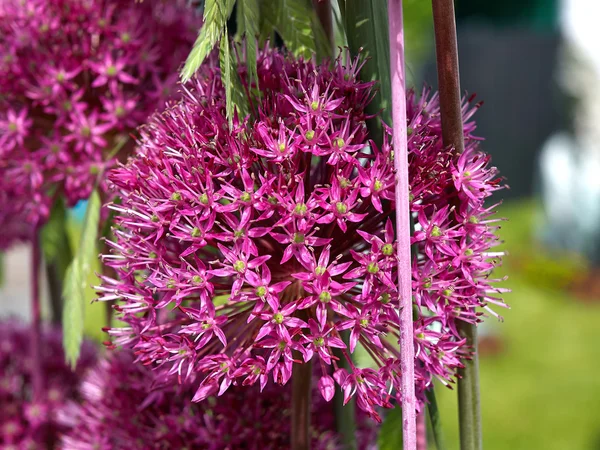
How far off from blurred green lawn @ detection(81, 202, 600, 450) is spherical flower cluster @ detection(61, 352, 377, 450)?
1.55m

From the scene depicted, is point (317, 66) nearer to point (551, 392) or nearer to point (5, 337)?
point (5, 337)

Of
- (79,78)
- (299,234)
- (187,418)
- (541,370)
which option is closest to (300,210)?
(299,234)

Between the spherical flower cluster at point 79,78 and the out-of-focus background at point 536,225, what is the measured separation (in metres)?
0.20

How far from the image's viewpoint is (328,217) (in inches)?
19.0

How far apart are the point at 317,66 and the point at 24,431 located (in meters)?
0.63

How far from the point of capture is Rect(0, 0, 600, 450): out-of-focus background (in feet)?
10.5

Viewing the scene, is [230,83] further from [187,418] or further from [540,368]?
[540,368]

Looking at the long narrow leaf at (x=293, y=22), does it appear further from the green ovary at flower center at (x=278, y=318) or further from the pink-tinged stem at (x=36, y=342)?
the pink-tinged stem at (x=36, y=342)

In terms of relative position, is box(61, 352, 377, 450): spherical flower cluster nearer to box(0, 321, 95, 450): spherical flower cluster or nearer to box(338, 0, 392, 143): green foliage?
box(0, 321, 95, 450): spherical flower cluster

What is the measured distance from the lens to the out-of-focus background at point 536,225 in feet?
10.5

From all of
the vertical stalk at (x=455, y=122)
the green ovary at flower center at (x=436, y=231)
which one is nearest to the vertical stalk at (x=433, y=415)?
the vertical stalk at (x=455, y=122)

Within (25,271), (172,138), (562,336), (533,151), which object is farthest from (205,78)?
(533,151)

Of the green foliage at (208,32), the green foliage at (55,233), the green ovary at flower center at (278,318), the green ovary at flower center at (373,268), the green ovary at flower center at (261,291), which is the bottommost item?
the green ovary at flower center at (278,318)

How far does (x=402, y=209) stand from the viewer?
17.7 inches
